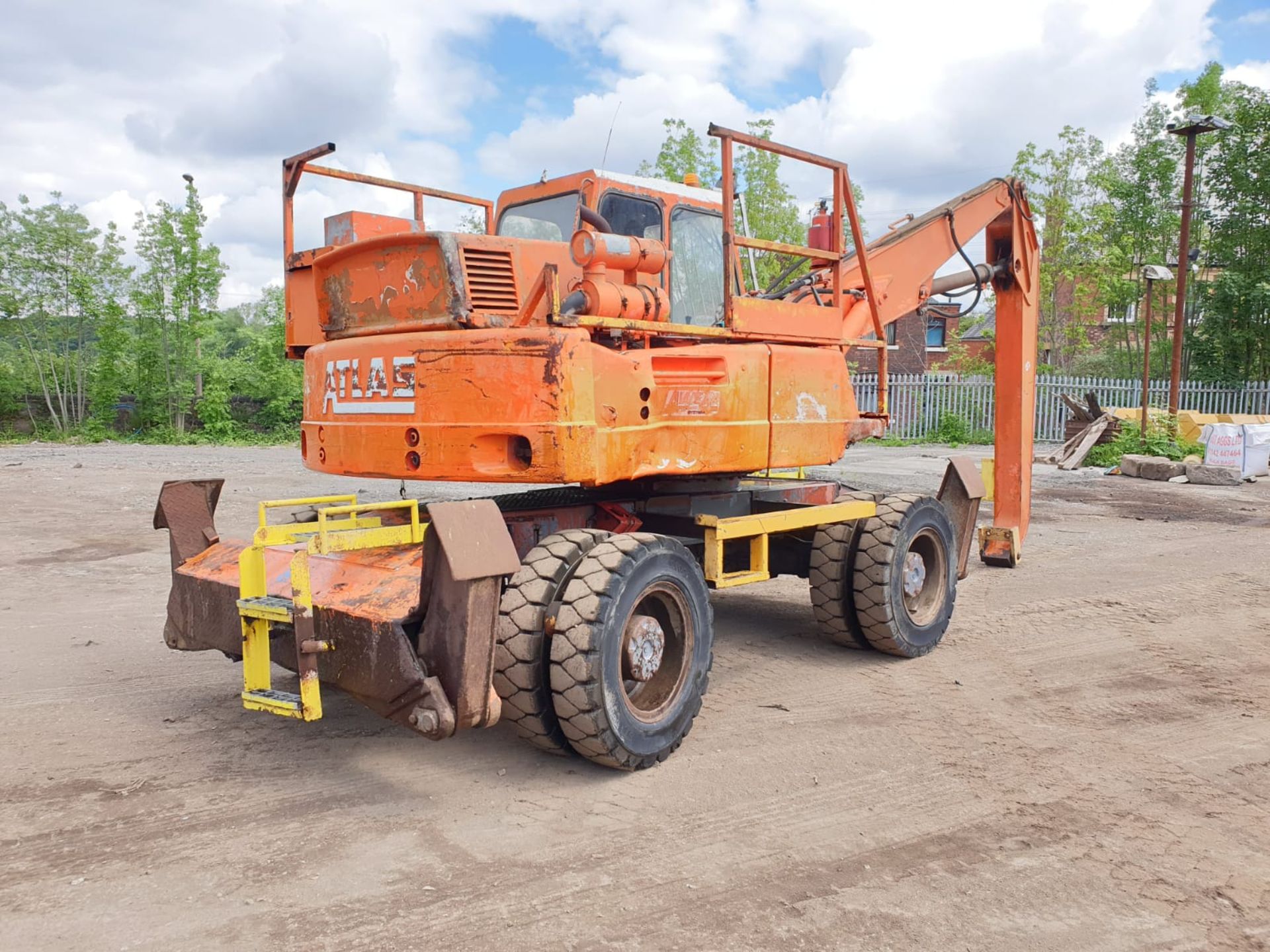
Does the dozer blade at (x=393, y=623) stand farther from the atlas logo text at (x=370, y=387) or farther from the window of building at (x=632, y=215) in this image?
the window of building at (x=632, y=215)

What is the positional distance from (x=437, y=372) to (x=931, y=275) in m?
4.64

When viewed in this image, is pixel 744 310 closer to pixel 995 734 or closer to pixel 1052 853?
pixel 995 734

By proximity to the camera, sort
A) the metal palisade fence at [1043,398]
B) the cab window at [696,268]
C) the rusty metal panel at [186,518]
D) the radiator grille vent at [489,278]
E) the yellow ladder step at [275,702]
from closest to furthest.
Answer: the yellow ladder step at [275,702] < the radiator grille vent at [489,278] < the rusty metal panel at [186,518] < the cab window at [696,268] < the metal palisade fence at [1043,398]

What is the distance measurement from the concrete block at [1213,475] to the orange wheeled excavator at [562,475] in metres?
12.4

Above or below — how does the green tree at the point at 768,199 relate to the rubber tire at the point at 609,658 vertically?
above

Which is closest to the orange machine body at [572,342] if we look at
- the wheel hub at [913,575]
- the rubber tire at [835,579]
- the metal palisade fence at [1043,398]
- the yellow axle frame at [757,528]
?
the yellow axle frame at [757,528]

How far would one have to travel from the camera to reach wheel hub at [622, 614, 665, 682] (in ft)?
14.9

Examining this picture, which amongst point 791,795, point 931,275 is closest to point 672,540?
point 791,795

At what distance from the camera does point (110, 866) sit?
3557mm

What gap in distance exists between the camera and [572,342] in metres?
4.41

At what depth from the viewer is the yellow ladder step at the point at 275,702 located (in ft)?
13.2

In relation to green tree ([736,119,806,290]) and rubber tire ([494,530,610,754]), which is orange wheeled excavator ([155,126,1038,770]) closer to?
rubber tire ([494,530,610,754])

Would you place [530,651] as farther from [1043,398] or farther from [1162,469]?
[1043,398]

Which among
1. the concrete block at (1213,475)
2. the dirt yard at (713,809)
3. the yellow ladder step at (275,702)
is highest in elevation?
the yellow ladder step at (275,702)
